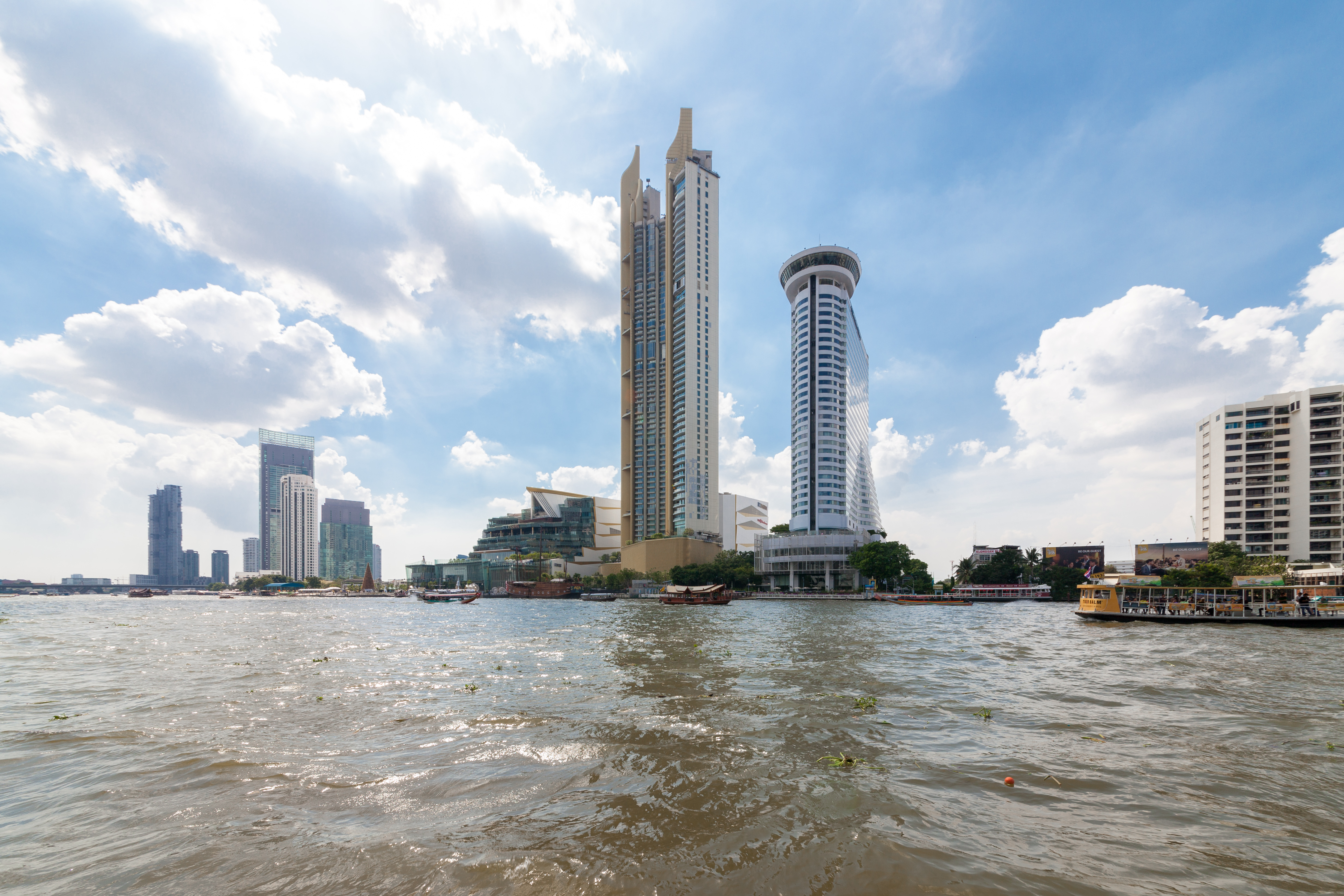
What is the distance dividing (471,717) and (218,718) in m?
6.26

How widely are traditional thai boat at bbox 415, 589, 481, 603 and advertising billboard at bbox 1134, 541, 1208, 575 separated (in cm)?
14140

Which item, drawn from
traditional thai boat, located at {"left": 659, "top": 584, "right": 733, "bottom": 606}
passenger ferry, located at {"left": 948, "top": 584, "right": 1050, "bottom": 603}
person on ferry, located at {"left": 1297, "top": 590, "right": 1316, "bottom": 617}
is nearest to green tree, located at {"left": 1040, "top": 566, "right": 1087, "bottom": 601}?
passenger ferry, located at {"left": 948, "top": 584, "right": 1050, "bottom": 603}

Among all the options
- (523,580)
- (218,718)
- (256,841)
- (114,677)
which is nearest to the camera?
(256,841)

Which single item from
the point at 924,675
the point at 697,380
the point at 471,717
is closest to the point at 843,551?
the point at 697,380

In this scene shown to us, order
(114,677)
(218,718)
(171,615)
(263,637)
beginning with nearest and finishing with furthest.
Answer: (218,718) → (114,677) → (263,637) → (171,615)

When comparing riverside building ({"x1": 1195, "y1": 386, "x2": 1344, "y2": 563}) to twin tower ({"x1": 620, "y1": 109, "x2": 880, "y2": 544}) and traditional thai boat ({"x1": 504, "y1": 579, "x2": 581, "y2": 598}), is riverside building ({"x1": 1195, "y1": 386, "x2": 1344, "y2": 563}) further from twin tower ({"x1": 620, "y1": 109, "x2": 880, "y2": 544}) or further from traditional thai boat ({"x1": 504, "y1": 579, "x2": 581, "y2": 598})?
traditional thai boat ({"x1": 504, "y1": 579, "x2": 581, "y2": 598})

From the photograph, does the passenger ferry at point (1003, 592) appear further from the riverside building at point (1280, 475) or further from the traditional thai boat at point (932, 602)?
the riverside building at point (1280, 475)

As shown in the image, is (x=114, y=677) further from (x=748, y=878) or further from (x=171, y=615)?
(x=171, y=615)

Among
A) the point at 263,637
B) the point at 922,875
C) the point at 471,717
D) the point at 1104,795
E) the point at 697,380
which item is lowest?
the point at 263,637

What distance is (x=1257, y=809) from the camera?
8.55 m

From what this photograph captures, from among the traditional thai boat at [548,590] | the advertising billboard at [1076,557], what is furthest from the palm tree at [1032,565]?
the traditional thai boat at [548,590]

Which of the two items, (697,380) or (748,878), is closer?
(748,878)

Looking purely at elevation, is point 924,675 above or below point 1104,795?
below

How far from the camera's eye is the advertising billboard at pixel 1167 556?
4318 inches
